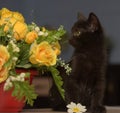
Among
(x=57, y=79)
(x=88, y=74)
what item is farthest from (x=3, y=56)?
(x=88, y=74)

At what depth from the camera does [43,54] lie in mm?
856

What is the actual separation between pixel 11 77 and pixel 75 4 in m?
1.33

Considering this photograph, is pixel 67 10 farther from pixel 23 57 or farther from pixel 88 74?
pixel 23 57

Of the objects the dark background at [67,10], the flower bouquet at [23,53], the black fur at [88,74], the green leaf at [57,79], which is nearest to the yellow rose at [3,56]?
the flower bouquet at [23,53]

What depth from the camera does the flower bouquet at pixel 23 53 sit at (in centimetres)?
79

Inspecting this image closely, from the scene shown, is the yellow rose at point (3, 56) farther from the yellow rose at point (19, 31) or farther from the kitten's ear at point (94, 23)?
the kitten's ear at point (94, 23)

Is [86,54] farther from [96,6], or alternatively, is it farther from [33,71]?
[96,6]

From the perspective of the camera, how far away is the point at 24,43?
90cm

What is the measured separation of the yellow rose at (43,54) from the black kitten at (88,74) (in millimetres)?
215

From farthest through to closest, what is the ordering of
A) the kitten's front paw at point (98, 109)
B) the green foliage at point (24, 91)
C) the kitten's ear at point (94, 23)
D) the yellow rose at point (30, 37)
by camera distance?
1. the kitten's ear at point (94, 23)
2. the kitten's front paw at point (98, 109)
3. the yellow rose at point (30, 37)
4. the green foliage at point (24, 91)

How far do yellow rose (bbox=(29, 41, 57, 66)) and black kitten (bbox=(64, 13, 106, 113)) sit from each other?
0.21 metres

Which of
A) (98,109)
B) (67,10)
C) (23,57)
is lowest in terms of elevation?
(98,109)

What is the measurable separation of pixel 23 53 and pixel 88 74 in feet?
0.80

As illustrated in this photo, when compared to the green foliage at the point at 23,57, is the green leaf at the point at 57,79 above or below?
below
